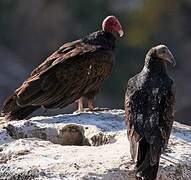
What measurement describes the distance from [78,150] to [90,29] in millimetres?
15029

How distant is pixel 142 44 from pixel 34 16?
2.86 meters

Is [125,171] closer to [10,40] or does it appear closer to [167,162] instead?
[167,162]

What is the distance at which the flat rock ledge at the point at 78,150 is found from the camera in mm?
6461

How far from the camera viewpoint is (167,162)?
22.1ft

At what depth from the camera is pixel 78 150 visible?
6926mm

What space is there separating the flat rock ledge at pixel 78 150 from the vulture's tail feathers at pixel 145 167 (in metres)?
0.08

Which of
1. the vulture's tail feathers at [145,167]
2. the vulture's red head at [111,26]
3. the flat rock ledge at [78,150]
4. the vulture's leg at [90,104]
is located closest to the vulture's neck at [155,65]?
the flat rock ledge at [78,150]

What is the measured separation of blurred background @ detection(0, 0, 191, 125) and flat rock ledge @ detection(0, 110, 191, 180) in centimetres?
1239

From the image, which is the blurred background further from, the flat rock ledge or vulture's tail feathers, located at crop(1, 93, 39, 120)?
the flat rock ledge

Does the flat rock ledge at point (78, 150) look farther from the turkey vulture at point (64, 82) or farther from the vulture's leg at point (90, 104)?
the turkey vulture at point (64, 82)

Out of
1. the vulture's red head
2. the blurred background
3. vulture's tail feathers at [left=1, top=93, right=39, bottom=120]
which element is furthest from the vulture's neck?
the blurred background

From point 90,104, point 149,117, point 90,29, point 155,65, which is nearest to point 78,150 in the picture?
point 149,117

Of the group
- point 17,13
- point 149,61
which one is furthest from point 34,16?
point 149,61

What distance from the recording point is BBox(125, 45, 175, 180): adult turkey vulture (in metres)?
6.51
